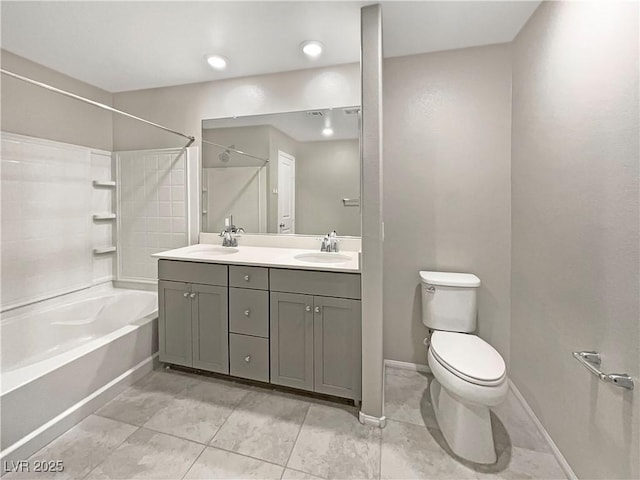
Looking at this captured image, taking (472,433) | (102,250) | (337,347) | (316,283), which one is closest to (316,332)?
(337,347)

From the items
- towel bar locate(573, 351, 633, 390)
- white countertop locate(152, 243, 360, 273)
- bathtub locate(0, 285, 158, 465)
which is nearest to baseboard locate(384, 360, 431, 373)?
white countertop locate(152, 243, 360, 273)

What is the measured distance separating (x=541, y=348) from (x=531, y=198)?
2.82 ft

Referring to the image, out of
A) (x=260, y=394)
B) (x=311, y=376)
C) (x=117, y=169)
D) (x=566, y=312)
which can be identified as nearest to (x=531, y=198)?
(x=566, y=312)

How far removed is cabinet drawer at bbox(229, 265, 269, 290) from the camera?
189 cm

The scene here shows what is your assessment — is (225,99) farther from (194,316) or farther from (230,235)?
(194,316)

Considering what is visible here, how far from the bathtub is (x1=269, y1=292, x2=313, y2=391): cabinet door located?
1.02 meters

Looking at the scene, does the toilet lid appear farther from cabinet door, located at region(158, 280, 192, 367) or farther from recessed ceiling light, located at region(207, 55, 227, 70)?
recessed ceiling light, located at region(207, 55, 227, 70)

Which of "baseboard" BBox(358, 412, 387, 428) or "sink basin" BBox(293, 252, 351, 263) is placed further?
"sink basin" BBox(293, 252, 351, 263)

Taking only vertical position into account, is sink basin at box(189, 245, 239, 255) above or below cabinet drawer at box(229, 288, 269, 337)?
above

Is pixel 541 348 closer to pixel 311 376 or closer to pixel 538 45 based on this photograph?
pixel 311 376

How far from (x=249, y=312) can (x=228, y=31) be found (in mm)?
1820

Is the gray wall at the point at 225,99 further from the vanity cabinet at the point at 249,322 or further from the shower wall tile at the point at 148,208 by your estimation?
the vanity cabinet at the point at 249,322

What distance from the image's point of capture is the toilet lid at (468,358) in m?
1.38

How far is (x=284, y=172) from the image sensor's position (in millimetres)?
2350
